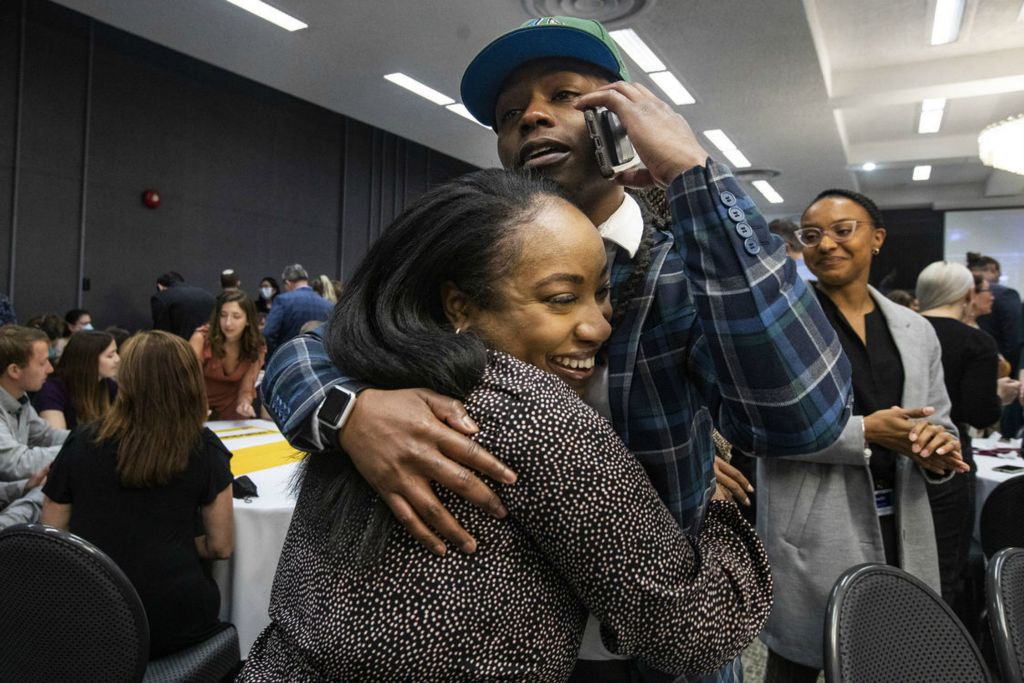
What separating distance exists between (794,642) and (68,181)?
7.31 meters

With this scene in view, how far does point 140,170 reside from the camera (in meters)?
7.19

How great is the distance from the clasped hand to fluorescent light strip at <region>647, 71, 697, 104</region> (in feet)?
18.5

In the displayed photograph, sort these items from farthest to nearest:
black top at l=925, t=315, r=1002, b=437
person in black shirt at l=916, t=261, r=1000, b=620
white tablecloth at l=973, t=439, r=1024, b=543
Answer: white tablecloth at l=973, t=439, r=1024, b=543
black top at l=925, t=315, r=1002, b=437
person in black shirt at l=916, t=261, r=1000, b=620

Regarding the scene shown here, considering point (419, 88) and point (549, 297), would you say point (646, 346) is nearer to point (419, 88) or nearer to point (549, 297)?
point (549, 297)

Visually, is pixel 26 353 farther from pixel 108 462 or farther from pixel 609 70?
pixel 609 70

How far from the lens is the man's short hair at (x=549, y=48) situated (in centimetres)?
94

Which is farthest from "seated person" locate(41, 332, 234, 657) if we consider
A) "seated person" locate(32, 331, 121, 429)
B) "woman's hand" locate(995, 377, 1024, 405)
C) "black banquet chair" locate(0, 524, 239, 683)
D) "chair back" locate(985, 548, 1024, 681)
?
"woman's hand" locate(995, 377, 1024, 405)

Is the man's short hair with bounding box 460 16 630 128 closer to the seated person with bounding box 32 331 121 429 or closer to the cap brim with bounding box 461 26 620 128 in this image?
the cap brim with bounding box 461 26 620 128

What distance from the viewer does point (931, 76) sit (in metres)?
7.13

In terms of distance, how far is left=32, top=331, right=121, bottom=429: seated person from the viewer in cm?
320

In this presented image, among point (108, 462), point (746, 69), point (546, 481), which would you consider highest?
point (746, 69)

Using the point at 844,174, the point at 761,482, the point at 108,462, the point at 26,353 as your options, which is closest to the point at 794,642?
the point at 761,482

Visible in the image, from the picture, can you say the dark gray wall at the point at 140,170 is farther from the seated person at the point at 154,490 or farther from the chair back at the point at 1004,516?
the chair back at the point at 1004,516

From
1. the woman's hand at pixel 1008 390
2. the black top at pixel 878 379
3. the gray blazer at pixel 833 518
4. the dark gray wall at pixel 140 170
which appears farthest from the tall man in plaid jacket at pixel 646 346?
the dark gray wall at pixel 140 170
